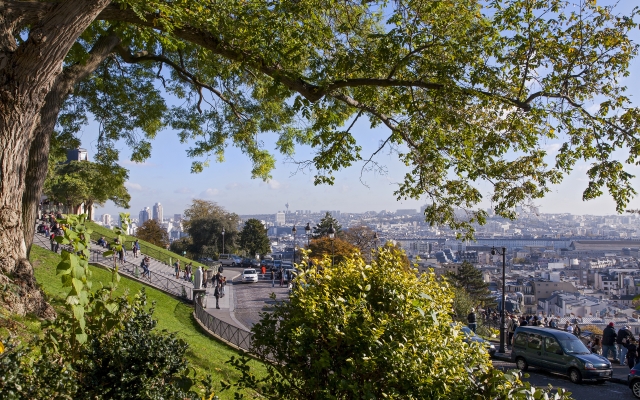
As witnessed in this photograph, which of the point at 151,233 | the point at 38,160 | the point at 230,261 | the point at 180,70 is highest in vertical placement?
the point at 180,70

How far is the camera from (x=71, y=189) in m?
47.0

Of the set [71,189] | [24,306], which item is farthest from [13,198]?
[71,189]

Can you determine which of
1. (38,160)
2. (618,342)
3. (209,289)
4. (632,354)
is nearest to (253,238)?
(209,289)

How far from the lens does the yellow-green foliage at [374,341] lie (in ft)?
9.55

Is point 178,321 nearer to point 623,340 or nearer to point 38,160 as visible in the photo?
point 38,160

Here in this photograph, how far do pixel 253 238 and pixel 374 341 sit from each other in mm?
58328

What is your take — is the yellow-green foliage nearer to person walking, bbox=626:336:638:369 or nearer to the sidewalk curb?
the sidewalk curb

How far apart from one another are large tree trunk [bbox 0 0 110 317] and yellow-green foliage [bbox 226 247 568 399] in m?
4.11

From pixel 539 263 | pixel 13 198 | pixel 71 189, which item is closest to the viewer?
pixel 13 198

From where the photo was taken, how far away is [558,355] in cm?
1297

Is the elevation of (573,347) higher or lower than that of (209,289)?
higher

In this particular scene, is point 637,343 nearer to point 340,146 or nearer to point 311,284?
point 340,146

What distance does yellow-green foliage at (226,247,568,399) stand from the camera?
291 cm

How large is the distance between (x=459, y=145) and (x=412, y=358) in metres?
5.15
